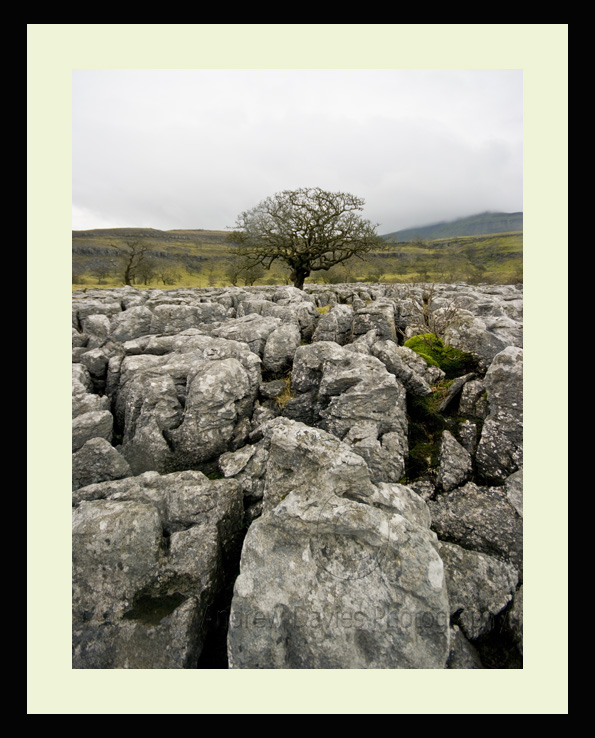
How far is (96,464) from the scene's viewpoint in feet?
21.2

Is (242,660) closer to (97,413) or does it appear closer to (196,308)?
(97,413)

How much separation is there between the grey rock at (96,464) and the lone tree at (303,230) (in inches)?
1244

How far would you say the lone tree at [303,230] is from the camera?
110 feet

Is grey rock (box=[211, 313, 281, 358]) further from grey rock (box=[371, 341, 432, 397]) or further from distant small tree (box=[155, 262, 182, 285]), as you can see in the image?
distant small tree (box=[155, 262, 182, 285])

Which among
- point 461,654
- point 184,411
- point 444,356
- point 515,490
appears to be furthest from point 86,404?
point 444,356

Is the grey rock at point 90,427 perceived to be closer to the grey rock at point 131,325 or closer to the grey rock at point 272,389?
the grey rock at point 272,389

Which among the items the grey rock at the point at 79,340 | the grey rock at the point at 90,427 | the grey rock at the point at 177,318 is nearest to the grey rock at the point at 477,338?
the grey rock at the point at 90,427

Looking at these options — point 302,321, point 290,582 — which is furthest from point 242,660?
point 302,321

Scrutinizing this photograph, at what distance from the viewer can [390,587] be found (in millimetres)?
3809

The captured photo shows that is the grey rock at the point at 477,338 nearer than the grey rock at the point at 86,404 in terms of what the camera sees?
No

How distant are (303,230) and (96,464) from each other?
108 feet

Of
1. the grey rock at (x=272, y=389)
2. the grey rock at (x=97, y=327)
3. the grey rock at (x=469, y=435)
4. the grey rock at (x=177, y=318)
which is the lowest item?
the grey rock at (x=469, y=435)

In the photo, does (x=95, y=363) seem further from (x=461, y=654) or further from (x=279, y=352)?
(x=461, y=654)

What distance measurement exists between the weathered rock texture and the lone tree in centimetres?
2861
